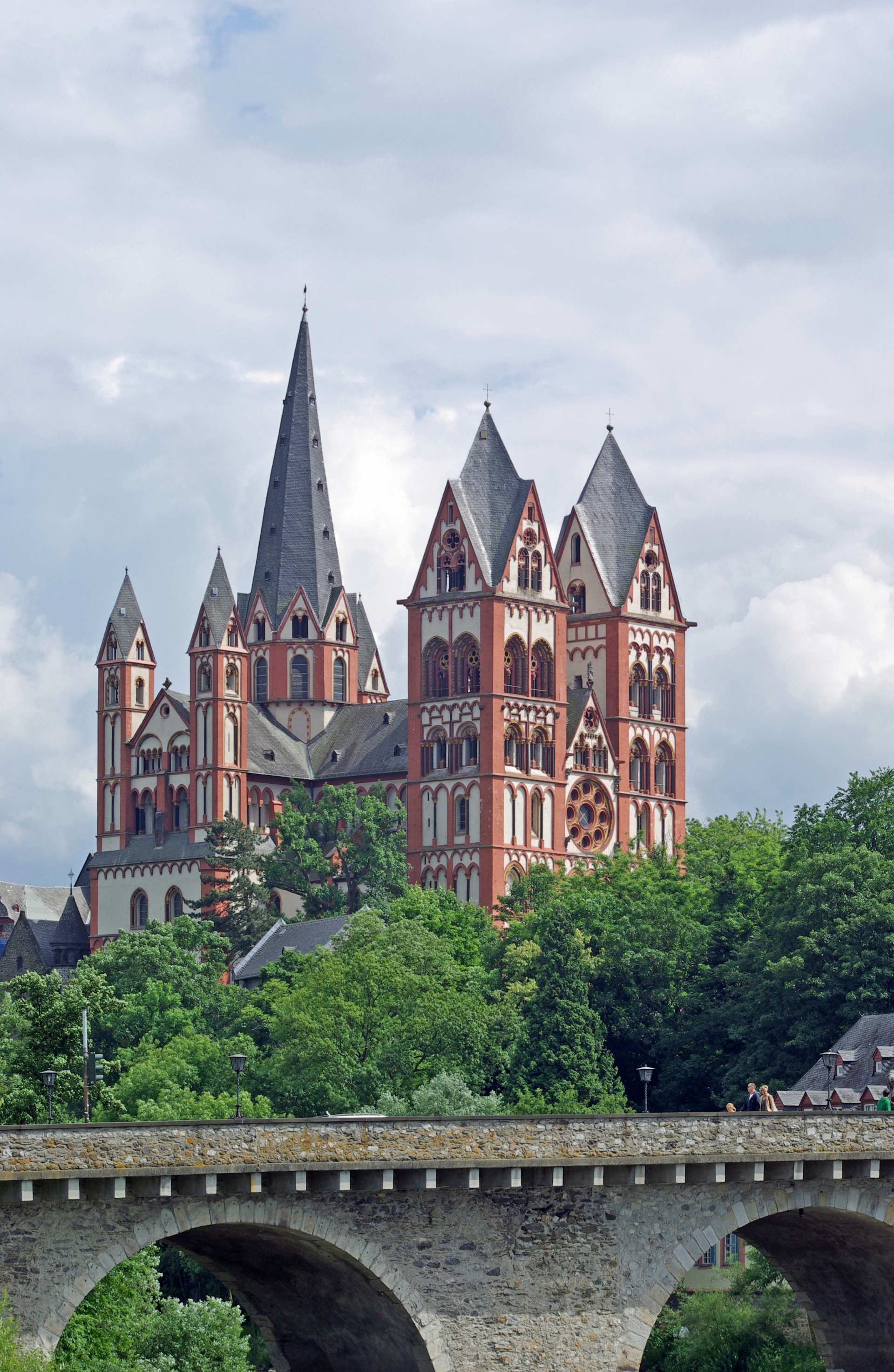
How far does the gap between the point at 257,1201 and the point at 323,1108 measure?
44579 mm

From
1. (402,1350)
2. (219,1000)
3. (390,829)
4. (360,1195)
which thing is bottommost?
(402,1350)

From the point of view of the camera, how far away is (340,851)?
5354 inches

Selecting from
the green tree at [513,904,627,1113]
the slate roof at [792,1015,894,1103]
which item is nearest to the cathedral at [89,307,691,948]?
the green tree at [513,904,627,1113]

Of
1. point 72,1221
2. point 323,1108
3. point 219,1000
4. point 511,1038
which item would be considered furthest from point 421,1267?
point 219,1000

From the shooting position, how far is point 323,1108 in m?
90.5

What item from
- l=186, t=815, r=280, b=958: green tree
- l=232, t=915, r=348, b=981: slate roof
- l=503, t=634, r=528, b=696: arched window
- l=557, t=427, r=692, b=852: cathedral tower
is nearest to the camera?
l=232, t=915, r=348, b=981: slate roof

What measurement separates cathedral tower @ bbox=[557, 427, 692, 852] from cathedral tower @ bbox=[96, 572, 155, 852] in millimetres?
25745

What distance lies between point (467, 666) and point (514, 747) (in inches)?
196

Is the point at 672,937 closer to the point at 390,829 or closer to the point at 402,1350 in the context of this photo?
the point at 390,829

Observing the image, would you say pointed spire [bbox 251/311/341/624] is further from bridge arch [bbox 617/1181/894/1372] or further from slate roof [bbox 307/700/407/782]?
bridge arch [bbox 617/1181/894/1372]

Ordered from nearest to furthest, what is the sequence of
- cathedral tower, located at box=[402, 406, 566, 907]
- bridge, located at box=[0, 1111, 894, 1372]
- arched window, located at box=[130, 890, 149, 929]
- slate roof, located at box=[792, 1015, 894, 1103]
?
1. bridge, located at box=[0, 1111, 894, 1372]
2. slate roof, located at box=[792, 1015, 894, 1103]
3. cathedral tower, located at box=[402, 406, 566, 907]
4. arched window, located at box=[130, 890, 149, 929]

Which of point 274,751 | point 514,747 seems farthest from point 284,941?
point 274,751

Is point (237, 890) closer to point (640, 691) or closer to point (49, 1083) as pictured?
point (640, 691)

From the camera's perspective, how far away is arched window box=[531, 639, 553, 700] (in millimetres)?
134000
